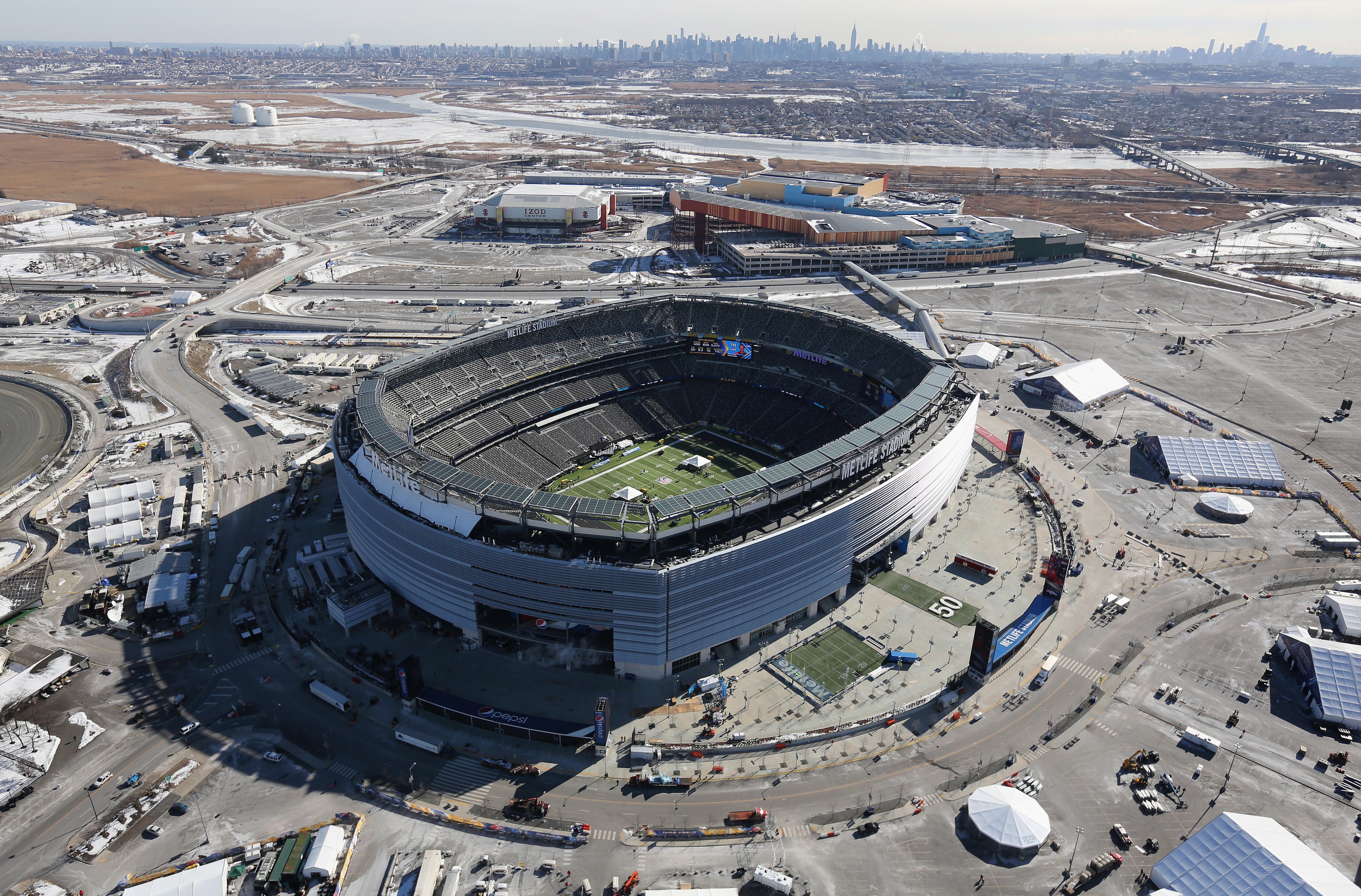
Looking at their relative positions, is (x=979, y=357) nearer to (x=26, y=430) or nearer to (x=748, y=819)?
(x=748, y=819)

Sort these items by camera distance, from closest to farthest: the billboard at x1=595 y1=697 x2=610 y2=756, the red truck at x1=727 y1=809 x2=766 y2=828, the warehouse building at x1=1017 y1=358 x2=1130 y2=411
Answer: the red truck at x1=727 y1=809 x2=766 y2=828 < the billboard at x1=595 y1=697 x2=610 y2=756 < the warehouse building at x1=1017 y1=358 x2=1130 y2=411

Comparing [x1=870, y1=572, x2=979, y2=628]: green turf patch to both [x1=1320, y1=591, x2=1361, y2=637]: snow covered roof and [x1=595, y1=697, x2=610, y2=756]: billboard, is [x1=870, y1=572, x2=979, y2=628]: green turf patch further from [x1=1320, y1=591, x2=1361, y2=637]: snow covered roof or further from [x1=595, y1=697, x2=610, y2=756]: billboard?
[x1=595, y1=697, x2=610, y2=756]: billboard

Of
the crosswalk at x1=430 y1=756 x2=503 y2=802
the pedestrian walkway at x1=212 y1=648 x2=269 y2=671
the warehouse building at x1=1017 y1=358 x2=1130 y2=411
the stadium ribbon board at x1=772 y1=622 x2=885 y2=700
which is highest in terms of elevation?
the warehouse building at x1=1017 y1=358 x2=1130 y2=411

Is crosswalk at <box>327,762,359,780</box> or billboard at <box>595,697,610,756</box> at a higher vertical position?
billboard at <box>595,697,610,756</box>

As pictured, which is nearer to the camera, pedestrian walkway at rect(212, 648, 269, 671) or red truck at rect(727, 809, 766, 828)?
red truck at rect(727, 809, 766, 828)

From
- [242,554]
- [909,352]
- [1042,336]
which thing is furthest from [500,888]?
[1042,336]

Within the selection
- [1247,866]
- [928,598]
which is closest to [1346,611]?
[1247,866]

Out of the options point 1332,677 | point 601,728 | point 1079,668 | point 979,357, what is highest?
point 979,357

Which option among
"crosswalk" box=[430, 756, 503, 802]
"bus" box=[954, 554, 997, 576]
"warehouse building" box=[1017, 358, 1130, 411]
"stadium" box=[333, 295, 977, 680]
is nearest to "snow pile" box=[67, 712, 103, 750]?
"stadium" box=[333, 295, 977, 680]
